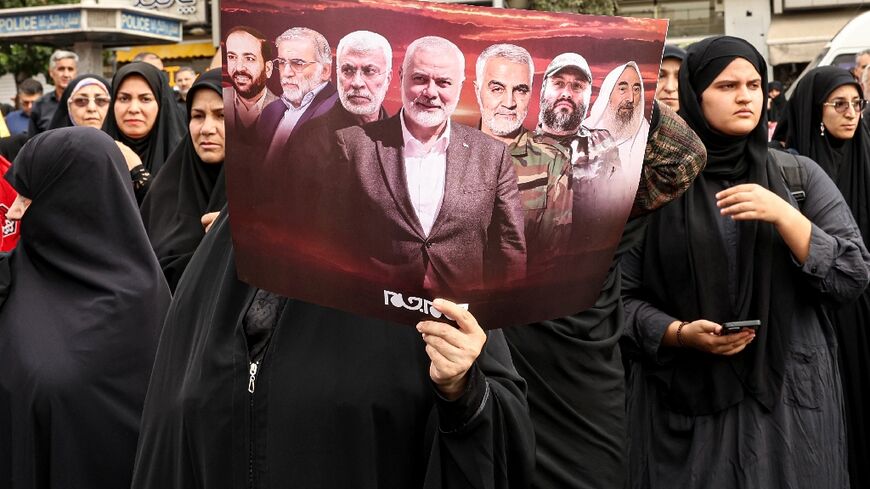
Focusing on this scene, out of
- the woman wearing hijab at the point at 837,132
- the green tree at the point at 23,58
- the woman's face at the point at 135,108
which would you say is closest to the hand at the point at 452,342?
the woman wearing hijab at the point at 837,132

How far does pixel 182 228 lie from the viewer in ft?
15.7

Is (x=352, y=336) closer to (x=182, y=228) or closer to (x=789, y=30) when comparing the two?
(x=182, y=228)

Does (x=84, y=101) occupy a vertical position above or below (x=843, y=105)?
above

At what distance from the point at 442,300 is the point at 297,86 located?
35 centimetres

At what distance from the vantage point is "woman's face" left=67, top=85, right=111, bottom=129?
6887 mm

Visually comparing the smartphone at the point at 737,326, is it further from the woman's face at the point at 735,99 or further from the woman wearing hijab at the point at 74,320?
the woman wearing hijab at the point at 74,320

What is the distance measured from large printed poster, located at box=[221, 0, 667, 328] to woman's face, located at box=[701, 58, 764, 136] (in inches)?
88.2

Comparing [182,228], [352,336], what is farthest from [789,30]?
[352,336]

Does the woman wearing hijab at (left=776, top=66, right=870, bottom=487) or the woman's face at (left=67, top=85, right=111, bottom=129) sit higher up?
the woman's face at (left=67, top=85, right=111, bottom=129)

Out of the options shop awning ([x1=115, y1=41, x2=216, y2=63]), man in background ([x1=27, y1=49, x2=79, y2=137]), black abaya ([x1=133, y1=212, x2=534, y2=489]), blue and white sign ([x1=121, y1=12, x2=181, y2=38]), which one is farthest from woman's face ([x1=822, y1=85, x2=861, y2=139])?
shop awning ([x1=115, y1=41, x2=216, y2=63])

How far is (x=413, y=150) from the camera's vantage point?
166 centimetres

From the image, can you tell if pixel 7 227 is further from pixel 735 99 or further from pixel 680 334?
pixel 735 99

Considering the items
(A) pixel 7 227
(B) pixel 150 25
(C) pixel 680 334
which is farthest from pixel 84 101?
(B) pixel 150 25

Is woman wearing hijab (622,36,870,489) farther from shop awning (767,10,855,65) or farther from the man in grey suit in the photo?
shop awning (767,10,855,65)
